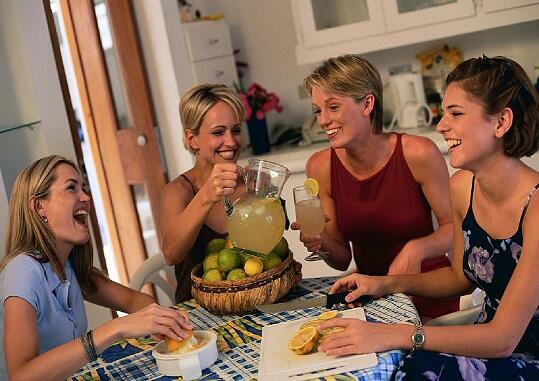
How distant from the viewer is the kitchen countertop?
343 cm

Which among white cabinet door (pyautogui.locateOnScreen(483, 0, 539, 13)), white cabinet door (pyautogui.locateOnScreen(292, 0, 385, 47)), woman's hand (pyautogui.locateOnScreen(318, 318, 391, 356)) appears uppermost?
white cabinet door (pyautogui.locateOnScreen(292, 0, 385, 47))

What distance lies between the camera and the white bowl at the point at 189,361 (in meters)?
1.53

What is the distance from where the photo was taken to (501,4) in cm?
326

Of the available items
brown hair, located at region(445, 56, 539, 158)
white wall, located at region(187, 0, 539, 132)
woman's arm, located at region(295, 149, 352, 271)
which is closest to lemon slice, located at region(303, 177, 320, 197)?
woman's arm, located at region(295, 149, 352, 271)

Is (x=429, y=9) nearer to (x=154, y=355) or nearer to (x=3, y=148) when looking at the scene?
(x=3, y=148)

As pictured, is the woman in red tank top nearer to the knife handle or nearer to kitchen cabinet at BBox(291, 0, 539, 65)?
the knife handle

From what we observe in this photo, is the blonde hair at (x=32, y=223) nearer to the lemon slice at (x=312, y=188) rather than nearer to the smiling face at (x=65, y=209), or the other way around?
the smiling face at (x=65, y=209)

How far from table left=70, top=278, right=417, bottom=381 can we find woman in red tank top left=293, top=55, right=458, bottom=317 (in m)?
0.35

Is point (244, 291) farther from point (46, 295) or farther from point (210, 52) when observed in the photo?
point (210, 52)

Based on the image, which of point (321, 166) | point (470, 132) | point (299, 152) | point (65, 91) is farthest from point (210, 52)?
point (470, 132)

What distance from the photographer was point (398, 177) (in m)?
2.22

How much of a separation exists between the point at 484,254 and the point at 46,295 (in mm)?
1032

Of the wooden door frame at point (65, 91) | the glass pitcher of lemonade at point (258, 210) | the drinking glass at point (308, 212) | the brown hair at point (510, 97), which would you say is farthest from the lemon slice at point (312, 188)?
the wooden door frame at point (65, 91)

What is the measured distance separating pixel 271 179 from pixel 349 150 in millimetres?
532
